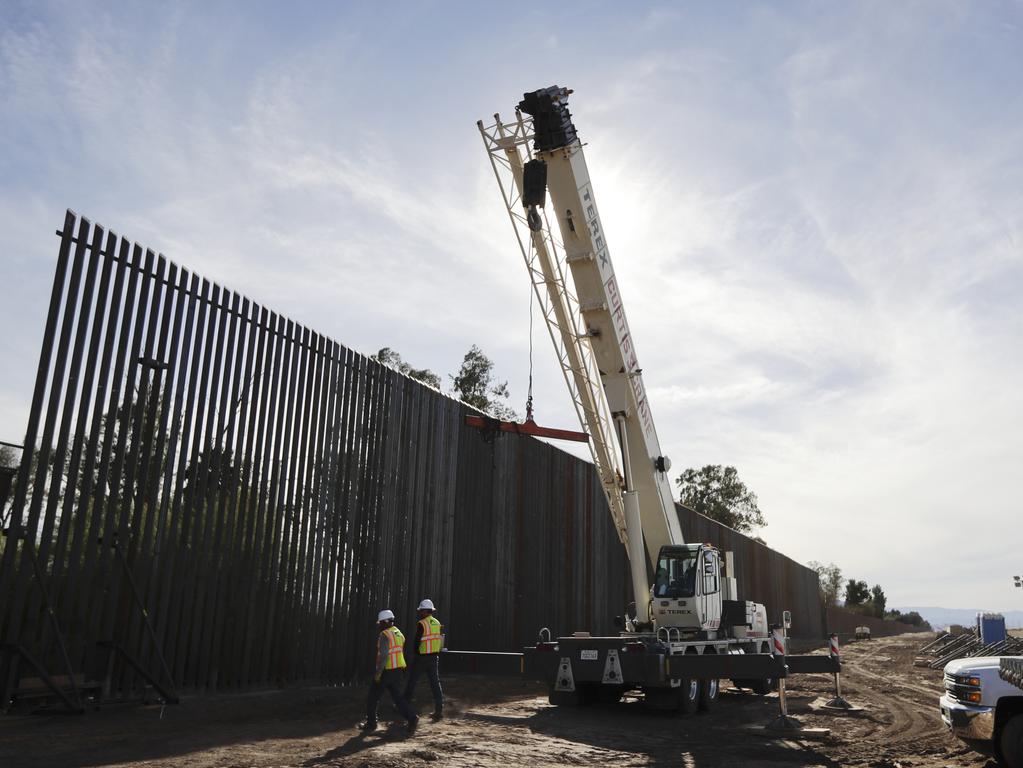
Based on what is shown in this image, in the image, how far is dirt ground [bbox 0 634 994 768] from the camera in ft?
28.2

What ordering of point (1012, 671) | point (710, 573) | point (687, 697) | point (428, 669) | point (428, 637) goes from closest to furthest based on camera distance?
point (1012, 671)
point (428, 637)
point (428, 669)
point (687, 697)
point (710, 573)

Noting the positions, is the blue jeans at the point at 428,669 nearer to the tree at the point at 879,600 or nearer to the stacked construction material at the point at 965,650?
the stacked construction material at the point at 965,650

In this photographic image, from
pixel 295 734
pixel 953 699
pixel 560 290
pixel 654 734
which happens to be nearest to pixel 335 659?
pixel 295 734

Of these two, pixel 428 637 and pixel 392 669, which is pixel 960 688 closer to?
pixel 392 669

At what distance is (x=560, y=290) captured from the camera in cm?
1481

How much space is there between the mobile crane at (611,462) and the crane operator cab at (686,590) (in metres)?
0.02

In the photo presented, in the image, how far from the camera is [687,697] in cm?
1320

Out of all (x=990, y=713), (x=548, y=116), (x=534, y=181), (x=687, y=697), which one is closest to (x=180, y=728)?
(x=687, y=697)

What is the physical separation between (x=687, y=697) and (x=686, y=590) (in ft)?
5.68

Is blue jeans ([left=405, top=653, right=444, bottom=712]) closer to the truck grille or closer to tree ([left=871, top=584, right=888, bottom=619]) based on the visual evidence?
the truck grille

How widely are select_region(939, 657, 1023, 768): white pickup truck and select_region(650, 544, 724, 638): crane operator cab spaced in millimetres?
5988

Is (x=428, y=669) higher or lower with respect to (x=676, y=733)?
higher

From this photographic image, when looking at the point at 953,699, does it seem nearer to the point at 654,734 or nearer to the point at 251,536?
the point at 654,734

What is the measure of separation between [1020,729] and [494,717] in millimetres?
6910
